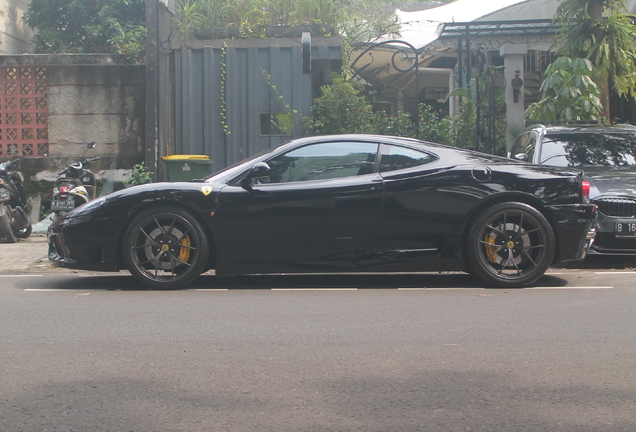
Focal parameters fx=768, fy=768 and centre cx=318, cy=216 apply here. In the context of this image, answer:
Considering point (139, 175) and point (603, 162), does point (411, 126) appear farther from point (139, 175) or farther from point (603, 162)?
point (139, 175)

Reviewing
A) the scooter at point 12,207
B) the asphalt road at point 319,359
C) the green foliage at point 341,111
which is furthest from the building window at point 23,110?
the asphalt road at point 319,359

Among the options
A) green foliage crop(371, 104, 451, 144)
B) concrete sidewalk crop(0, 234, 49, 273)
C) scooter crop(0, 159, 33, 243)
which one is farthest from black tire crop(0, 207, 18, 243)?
green foliage crop(371, 104, 451, 144)

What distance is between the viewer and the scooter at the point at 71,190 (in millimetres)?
9781

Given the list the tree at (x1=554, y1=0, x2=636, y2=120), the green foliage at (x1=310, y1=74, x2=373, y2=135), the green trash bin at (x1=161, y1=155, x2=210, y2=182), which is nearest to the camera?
the green trash bin at (x1=161, y1=155, x2=210, y2=182)

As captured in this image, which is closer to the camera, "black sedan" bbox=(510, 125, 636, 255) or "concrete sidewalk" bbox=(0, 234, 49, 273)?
"black sedan" bbox=(510, 125, 636, 255)

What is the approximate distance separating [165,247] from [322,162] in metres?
1.54

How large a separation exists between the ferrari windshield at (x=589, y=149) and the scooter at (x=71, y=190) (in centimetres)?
581

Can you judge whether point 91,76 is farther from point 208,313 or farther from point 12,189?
point 208,313

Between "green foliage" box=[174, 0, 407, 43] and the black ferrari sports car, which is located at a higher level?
"green foliage" box=[174, 0, 407, 43]

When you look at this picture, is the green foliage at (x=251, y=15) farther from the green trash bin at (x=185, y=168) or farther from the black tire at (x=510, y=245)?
the black tire at (x=510, y=245)

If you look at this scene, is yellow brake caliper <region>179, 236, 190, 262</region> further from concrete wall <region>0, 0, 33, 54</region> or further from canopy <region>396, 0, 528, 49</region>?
concrete wall <region>0, 0, 33, 54</region>

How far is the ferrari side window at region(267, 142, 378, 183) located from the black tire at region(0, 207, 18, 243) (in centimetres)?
550

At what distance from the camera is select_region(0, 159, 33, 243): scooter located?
10.6m

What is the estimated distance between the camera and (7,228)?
419 inches
